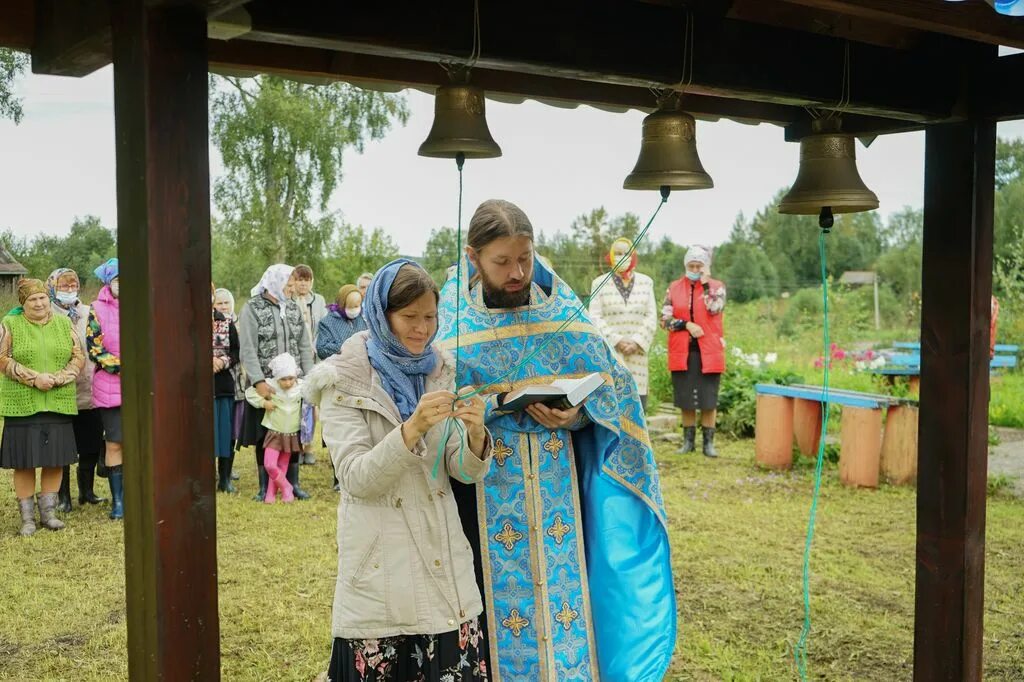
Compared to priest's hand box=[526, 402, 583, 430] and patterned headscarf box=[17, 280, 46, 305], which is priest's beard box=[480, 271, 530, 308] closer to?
priest's hand box=[526, 402, 583, 430]

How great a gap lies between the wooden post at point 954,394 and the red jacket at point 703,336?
5.85m

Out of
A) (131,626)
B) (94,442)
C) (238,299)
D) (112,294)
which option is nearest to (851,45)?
(131,626)

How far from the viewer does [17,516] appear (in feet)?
25.3

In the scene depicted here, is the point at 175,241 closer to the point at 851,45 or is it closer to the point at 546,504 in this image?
the point at 546,504

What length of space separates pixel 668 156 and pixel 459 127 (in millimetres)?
674

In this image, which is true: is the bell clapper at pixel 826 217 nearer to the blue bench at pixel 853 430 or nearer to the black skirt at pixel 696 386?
the blue bench at pixel 853 430

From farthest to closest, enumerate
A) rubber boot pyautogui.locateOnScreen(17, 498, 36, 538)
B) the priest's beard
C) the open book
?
rubber boot pyautogui.locateOnScreen(17, 498, 36, 538)
the priest's beard
the open book

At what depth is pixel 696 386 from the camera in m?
9.75

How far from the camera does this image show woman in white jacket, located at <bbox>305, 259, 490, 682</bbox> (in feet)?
9.44

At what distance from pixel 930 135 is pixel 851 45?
1.51 ft

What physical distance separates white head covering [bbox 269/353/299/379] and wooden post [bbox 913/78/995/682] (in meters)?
5.15

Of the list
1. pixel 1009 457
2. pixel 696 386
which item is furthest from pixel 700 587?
pixel 1009 457

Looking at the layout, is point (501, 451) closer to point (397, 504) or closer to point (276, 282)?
point (397, 504)

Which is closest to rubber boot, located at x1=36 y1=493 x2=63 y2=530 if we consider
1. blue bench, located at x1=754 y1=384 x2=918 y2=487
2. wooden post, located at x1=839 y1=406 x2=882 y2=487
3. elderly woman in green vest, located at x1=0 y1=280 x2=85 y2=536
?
elderly woman in green vest, located at x1=0 y1=280 x2=85 y2=536
